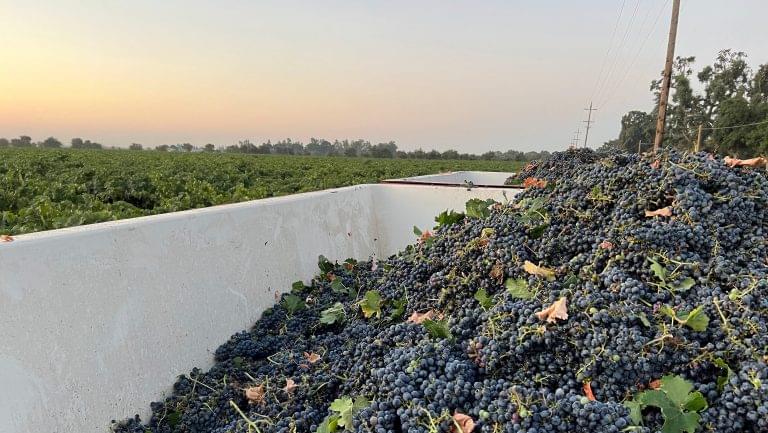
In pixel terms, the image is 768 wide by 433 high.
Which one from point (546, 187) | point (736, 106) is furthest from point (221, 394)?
point (736, 106)

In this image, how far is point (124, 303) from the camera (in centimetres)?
201

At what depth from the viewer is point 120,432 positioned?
1.84 m

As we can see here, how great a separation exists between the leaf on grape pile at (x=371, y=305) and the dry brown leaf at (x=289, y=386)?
54 centimetres

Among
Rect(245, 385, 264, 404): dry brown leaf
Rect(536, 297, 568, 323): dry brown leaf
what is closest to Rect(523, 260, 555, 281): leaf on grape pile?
Rect(536, 297, 568, 323): dry brown leaf

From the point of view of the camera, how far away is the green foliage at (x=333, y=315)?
2.53 m

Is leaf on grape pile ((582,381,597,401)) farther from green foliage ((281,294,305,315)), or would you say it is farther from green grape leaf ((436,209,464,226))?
green foliage ((281,294,305,315))

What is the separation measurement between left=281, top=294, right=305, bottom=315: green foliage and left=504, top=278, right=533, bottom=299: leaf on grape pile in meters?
1.40

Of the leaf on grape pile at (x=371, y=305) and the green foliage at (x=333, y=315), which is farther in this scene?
the green foliage at (x=333, y=315)

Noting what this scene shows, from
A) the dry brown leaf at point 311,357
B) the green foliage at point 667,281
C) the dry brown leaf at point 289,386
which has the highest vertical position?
the green foliage at point 667,281

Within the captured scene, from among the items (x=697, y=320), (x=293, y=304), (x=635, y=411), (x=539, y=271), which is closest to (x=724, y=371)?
(x=697, y=320)

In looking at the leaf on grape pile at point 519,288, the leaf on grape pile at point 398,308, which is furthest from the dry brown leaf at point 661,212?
the leaf on grape pile at point 398,308

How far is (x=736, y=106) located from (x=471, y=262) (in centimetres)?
4601

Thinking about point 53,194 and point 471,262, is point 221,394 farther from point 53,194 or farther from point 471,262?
point 53,194

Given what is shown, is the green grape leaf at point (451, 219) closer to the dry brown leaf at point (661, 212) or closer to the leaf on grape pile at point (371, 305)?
the leaf on grape pile at point (371, 305)
